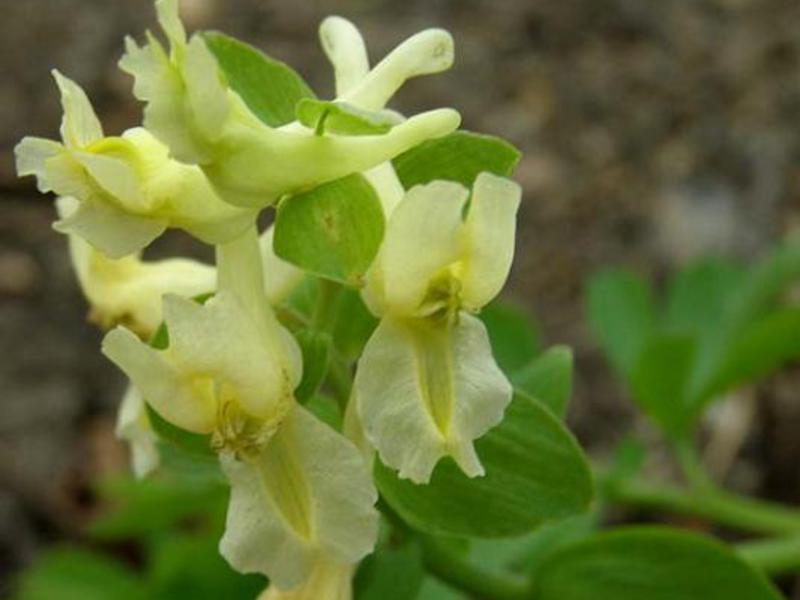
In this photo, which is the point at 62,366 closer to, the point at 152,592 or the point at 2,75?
the point at 2,75

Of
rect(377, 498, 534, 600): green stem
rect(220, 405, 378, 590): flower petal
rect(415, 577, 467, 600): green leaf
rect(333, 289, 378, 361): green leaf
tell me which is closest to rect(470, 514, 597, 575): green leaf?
rect(415, 577, 467, 600): green leaf

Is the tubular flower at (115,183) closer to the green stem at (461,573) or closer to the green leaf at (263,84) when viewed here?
the green leaf at (263,84)

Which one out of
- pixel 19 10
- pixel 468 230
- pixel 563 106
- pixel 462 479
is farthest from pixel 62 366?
pixel 468 230

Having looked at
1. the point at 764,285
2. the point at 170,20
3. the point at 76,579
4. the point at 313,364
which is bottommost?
the point at 76,579

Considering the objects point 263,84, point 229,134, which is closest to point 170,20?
point 229,134

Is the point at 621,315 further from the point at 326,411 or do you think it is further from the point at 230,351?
the point at 230,351

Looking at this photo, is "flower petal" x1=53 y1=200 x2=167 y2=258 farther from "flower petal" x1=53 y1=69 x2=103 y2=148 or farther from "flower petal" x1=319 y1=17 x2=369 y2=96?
"flower petal" x1=319 y1=17 x2=369 y2=96

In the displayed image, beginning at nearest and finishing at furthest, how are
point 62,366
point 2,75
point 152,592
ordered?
point 152,592 < point 62,366 < point 2,75
